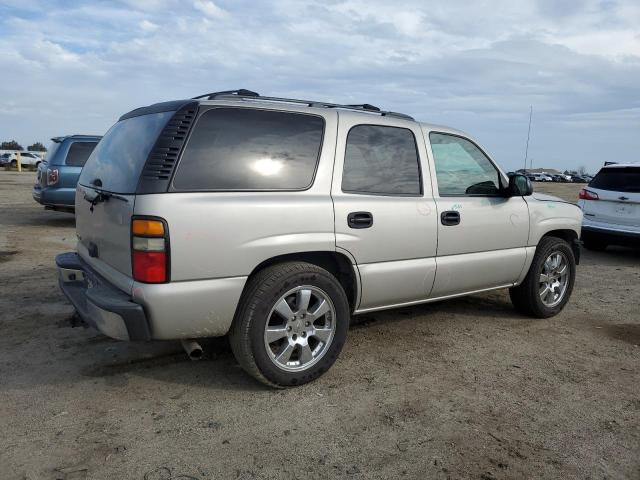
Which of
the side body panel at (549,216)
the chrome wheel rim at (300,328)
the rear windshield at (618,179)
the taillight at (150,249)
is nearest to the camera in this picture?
the taillight at (150,249)

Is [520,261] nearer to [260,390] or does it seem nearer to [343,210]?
[343,210]

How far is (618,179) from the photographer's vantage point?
8.68m

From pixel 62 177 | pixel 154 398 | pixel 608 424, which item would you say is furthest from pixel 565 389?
pixel 62 177

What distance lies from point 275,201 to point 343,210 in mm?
530

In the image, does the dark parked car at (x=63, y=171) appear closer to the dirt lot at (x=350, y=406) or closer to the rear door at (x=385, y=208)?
the dirt lot at (x=350, y=406)

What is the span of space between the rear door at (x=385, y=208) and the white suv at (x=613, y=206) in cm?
567

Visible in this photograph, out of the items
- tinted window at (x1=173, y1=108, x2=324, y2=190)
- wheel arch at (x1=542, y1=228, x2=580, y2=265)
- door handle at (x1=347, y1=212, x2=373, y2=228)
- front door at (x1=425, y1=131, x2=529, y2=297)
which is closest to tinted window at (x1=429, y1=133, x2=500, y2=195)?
front door at (x1=425, y1=131, x2=529, y2=297)

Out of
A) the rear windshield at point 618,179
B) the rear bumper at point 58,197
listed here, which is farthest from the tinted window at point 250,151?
the rear bumper at point 58,197

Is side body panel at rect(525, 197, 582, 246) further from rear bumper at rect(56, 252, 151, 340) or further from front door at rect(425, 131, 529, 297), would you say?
rear bumper at rect(56, 252, 151, 340)

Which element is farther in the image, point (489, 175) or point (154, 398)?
point (489, 175)

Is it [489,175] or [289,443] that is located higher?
[489,175]

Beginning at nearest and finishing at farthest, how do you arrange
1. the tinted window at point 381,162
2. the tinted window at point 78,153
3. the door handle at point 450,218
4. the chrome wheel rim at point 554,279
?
the tinted window at point 381,162, the door handle at point 450,218, the chrome wheel rim at point 554,279, the tinted window at point 78,153

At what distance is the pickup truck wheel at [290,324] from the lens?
3.32 m

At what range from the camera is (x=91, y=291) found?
335 centimetres
